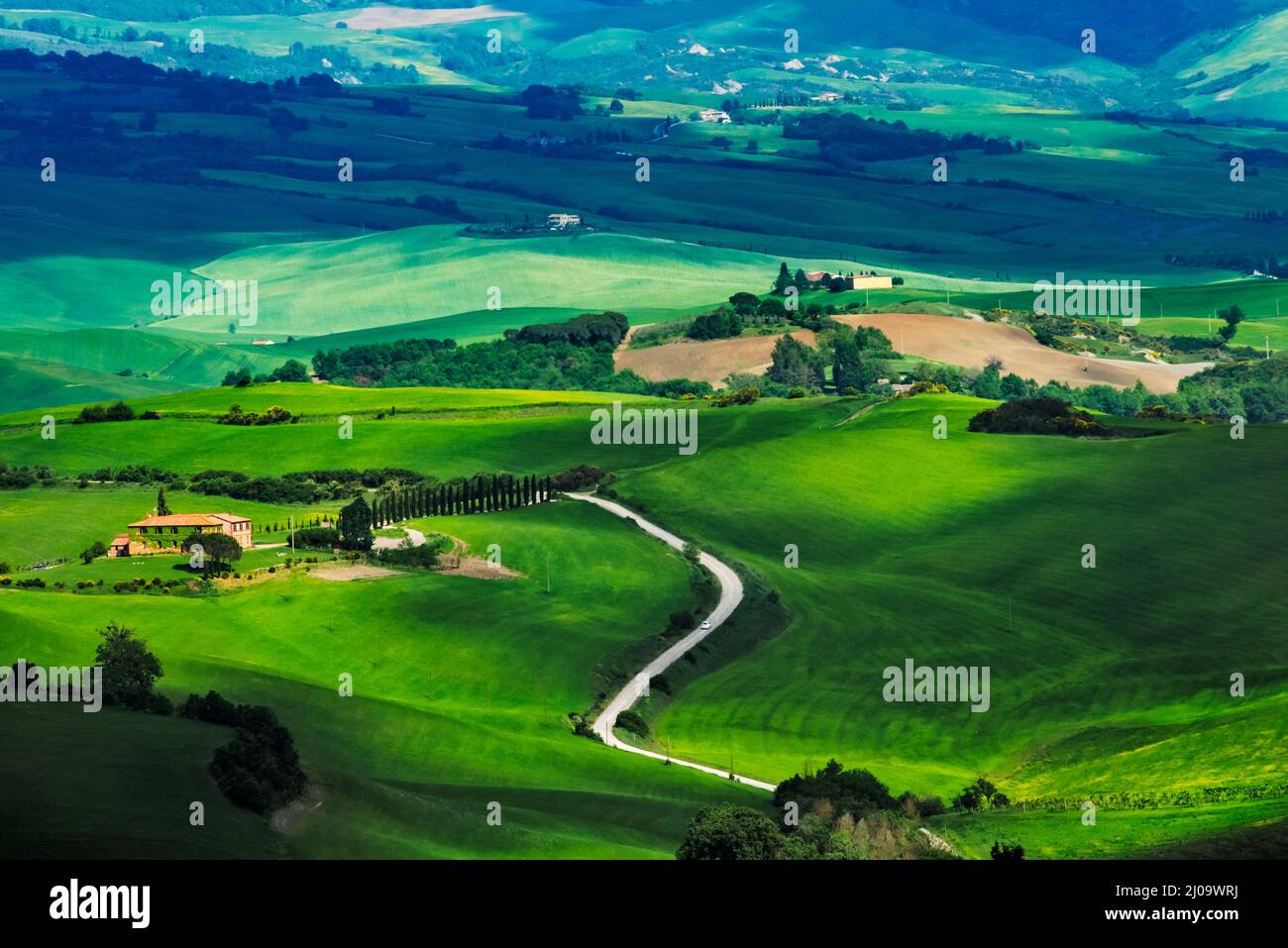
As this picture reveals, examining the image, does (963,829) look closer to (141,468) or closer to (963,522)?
(963,522)

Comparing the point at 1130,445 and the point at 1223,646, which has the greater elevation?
the point at 1130,445

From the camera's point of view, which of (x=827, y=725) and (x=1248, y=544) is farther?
(x=1248, y=544)

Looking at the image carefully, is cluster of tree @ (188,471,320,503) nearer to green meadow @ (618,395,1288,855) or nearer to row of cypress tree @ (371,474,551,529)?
row of cypress tree @ (371,474,551,529)

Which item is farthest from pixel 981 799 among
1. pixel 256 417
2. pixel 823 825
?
pixel 256 417

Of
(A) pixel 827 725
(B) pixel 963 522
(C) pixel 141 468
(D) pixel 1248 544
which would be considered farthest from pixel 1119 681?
(C) pixel 141 468

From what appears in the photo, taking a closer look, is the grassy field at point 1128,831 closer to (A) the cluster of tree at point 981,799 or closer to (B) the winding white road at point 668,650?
(A) the cluster of tree at point 981,799

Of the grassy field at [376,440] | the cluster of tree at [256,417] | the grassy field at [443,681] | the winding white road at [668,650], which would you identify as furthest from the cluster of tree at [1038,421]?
the cluster of tree at [256,417]
